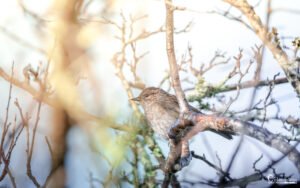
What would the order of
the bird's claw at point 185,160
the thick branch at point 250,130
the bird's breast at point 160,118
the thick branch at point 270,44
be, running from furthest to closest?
the bird's breast at point 160,118
the bird's claw at point 185,160
the thick branch at point 270,44
the thick branch at point 250,130

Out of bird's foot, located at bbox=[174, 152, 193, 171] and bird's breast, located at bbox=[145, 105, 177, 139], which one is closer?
bird's foot, located at bbox=[174, 152, 193, 171]

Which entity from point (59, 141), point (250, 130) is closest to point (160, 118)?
point (59, 141)

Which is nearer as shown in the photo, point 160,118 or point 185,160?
point 185,160

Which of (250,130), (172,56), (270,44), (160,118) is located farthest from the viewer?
(160,118)

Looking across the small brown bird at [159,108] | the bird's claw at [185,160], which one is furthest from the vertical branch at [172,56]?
the small brown bird at [159,108]

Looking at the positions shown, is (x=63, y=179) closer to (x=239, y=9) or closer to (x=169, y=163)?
(x=169, y=163)

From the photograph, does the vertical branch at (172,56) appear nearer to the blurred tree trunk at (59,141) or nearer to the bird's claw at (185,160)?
the bird's claw at (185,160)

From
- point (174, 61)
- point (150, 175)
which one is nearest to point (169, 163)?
point (150, 175)

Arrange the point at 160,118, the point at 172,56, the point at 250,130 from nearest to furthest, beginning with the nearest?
the point at 250,130
the point at 172,56
the point at 160,118

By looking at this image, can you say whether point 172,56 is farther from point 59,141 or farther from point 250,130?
point 59,141

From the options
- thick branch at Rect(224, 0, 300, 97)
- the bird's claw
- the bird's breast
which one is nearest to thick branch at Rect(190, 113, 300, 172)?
the bird's claw

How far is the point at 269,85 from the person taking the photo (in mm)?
3461

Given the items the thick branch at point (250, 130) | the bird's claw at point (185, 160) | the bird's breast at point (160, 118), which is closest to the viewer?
the thick branch at point (250, 130)

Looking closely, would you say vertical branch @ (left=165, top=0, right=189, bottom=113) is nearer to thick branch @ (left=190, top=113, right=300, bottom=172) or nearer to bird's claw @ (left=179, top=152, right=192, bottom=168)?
thick branch @ (left=190, top=113, right=300, bottom=172)
